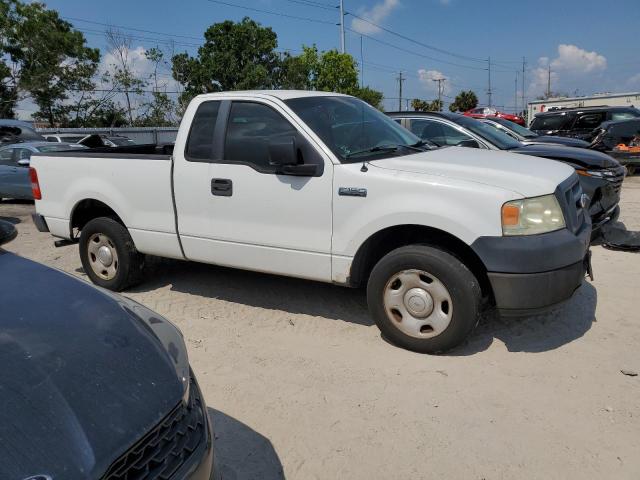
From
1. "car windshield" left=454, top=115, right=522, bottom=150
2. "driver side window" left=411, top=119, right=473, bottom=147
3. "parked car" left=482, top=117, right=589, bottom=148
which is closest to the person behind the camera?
"car windshield" left=454, top=115, right=522, bottom=150

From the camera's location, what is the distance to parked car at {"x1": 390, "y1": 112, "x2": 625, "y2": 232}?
6.57 m

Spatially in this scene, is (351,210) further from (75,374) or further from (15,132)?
(15,132)

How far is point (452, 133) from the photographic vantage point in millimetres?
7645

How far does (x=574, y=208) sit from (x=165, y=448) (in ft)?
11.2

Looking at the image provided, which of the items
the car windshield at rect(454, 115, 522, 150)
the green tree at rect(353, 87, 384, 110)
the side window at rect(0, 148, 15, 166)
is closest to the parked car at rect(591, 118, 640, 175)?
the car windshield at rect(454, 115, 522, 150)

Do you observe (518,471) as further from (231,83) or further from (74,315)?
(231,83)

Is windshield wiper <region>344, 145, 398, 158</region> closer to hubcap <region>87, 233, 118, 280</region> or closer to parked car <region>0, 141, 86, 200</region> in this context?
hubcap <region>87, 233, 118, 280</region>

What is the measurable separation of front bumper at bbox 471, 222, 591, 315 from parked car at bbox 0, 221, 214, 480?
2149 mm

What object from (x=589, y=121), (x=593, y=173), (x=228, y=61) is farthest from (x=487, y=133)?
(x=228, y=61)

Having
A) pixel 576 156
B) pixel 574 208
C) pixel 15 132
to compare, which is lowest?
pixel 574 208

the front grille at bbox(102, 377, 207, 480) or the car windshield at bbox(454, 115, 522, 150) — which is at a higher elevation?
the car windshield at bbox(454, 115, 522, 150)

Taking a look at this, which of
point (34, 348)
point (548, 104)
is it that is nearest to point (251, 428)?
point (34, 348)

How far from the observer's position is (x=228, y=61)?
38.6 m

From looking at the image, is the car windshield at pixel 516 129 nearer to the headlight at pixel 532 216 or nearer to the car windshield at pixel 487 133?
the car windshield at pixel 487 133
